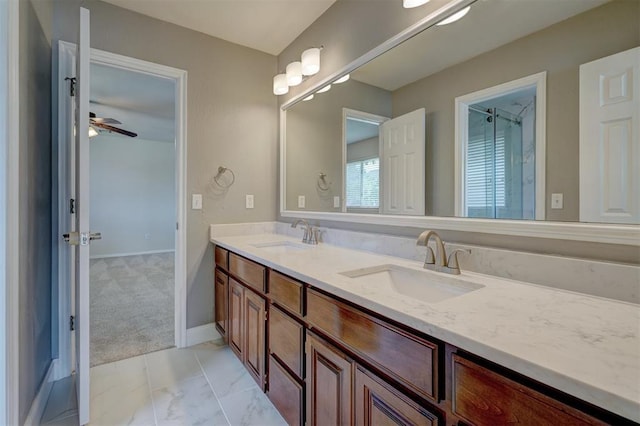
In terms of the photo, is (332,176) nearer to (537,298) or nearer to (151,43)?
(537,298)

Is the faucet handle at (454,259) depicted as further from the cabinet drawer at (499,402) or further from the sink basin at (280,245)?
the sink basin at (280,245)

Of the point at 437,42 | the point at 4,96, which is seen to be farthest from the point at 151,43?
the point at 437,42

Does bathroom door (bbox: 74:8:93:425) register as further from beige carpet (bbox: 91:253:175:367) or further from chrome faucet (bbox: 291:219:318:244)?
chrome faucet (bbox: 291:219:318:244)

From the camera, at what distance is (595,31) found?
0.93m

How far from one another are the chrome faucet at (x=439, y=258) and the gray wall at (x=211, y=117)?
1.66 m

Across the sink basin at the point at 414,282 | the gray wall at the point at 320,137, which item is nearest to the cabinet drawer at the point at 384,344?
the sink basin at the point at 414,282

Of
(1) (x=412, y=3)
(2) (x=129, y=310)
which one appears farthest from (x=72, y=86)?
(2) (x=129, y=310)

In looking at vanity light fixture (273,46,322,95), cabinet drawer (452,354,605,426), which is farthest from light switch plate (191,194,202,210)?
cabinet drawer (452,354,605,426)

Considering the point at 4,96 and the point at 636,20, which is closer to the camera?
the point at 636,20

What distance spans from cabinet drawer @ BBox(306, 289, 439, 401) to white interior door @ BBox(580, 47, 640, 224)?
70 cm

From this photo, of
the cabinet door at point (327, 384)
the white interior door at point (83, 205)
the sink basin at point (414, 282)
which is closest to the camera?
the cabinet door at point (327, 384)

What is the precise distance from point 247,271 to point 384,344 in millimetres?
1072

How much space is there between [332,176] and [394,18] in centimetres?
100

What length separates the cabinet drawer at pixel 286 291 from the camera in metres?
1.26
